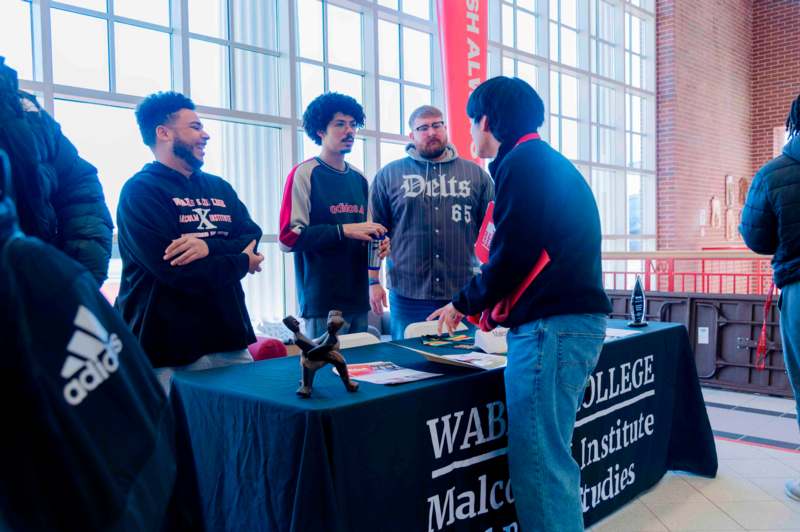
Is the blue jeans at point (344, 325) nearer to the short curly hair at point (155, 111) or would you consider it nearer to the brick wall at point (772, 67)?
the short curly hair at point (155, 111)

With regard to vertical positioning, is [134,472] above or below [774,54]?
below

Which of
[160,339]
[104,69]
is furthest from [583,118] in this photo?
[160,339]

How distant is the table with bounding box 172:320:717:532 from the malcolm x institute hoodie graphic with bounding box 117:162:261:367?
0.71 feet

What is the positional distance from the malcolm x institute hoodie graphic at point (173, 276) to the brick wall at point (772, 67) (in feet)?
36.2

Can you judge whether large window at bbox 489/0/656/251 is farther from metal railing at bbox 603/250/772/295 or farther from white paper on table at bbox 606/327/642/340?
white paper on table at bbox 606/327/642/340

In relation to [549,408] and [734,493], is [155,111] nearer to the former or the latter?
[549,408]

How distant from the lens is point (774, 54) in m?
10.9

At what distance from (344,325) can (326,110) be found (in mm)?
909

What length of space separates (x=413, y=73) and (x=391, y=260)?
3.57m

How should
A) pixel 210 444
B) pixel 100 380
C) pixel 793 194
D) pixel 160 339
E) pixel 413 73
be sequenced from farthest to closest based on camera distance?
1. pixel 413 73
2. pixel 793 194
3. pixel 160 339
4. pixel 210 444
5. pixel 100 380

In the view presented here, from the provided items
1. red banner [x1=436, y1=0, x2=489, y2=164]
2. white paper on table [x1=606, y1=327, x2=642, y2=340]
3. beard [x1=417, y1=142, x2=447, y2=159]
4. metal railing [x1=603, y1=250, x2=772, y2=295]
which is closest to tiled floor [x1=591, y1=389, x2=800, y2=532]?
white paper on table [x1=606, y1=327, x2=642, y2=340]

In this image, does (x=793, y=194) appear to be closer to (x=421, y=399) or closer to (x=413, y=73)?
(x=421, y=399)

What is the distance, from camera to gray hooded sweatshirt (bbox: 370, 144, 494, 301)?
2885mm

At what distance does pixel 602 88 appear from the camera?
8797 millimetres
